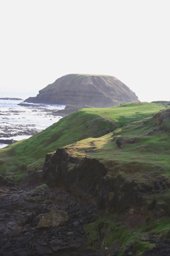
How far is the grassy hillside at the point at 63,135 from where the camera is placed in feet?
260

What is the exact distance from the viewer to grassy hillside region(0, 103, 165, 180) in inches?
3120

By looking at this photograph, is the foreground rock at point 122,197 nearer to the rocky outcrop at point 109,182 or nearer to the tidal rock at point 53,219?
the rocky outcrop at point 109,182

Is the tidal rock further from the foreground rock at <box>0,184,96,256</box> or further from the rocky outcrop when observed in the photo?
the rocky outcrop

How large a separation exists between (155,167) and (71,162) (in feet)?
45.8

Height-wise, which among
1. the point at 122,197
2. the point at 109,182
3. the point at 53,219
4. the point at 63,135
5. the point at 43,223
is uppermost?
the point at 63,135

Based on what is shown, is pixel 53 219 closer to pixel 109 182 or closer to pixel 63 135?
pixel 109 182

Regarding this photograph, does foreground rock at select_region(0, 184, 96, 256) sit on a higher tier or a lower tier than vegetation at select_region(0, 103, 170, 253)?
lower

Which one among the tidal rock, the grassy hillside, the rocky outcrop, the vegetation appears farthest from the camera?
the grassy hillside

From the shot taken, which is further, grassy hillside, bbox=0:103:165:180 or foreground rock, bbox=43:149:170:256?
grassy hillside, bbox=0:103:165:180

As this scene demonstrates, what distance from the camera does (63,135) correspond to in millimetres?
88812

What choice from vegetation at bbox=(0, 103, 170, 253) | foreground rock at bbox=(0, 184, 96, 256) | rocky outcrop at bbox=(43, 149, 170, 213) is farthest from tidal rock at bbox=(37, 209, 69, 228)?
rocky outcrop at bbox=(43, 149, 170, 213)

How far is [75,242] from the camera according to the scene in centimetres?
4181

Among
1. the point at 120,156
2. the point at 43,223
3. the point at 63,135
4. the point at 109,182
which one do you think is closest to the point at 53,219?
the point at 43,223

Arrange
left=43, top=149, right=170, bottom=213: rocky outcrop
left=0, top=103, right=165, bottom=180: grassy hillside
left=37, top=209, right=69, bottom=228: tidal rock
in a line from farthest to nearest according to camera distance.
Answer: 1. left=0, top=103, right=165, bottom=180: grassy hillside
2. left=37, top=209, right=69, bottom=228: tidal rock
3. left=43, top=149, right=170, bottom=213: rocky outcrop
